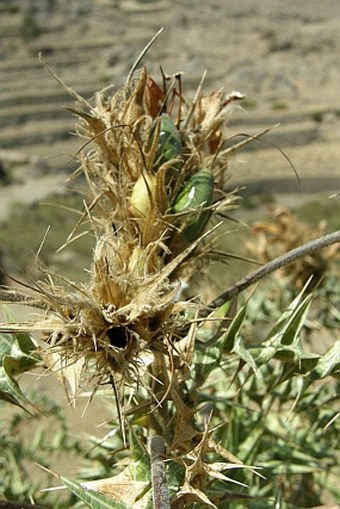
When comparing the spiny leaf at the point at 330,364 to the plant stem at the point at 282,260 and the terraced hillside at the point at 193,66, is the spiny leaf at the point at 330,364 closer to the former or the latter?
the plant stem at the point at 282,260

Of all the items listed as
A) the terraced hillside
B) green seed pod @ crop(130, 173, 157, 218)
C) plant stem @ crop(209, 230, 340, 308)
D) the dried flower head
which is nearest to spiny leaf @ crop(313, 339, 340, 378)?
plant stem @ crop(209, 230, 340, 308)

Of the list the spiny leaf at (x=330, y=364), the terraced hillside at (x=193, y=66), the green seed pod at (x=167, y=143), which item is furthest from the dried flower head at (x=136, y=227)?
the terraced hillside at (x=193, y=66)

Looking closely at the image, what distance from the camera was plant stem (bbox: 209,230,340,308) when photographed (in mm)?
1193

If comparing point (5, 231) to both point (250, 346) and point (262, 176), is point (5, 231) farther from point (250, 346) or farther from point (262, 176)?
point (250, 346)

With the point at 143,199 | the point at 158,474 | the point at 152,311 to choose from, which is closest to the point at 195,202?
the point at 143,199

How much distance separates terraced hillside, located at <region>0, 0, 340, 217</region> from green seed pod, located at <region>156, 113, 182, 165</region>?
30735 millimetres

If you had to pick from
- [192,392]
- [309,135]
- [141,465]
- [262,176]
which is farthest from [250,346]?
[309,135]

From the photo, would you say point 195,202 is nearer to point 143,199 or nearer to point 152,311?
point 143,199

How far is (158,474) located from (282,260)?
1.29ft

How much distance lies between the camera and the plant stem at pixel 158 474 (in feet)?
3.25

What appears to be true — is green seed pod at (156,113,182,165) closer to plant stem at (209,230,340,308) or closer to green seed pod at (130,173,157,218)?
green seed pod at (130,173,157,218)

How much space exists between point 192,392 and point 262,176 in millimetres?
36673

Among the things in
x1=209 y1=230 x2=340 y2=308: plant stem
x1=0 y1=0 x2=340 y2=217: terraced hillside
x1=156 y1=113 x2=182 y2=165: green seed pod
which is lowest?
x1=0 y1=0 x2=340 y2=217: terraced hillside

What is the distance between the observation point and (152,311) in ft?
3.50
